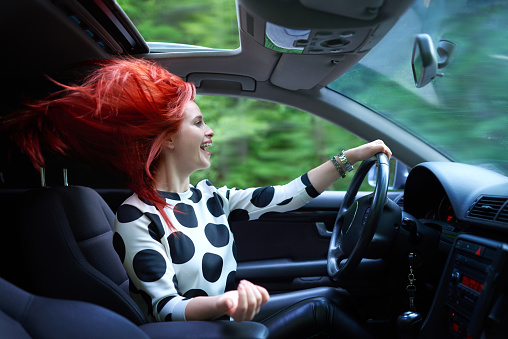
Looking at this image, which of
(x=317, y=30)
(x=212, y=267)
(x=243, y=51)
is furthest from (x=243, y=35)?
(x=212, y=267)

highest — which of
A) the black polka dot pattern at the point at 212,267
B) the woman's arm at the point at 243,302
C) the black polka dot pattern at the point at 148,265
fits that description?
the woman's arm at the point at 243,302

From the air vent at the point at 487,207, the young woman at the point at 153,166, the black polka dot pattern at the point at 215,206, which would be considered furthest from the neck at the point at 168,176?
the air vent at the point at 487,207

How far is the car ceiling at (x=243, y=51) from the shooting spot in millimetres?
1437

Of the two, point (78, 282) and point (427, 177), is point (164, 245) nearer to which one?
point (78, 282)

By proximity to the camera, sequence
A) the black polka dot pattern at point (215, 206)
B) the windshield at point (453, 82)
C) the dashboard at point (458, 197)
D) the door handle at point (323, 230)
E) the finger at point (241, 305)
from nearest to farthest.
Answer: the finger at point (241, 305)
the dashboard at point (458, 197)
the black polka dot pattern at point (215, 206)
the windshield at point (453, 82)
the door handle at point (323, 230)

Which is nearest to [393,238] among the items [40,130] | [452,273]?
[452,273]

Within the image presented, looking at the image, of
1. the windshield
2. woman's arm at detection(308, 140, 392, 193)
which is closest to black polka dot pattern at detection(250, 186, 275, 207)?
woman's arm at detection(308, 140, 392, 193)

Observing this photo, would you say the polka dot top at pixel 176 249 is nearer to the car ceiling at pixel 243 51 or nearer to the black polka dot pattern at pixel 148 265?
the black polka dot pattern at pixel 148 265

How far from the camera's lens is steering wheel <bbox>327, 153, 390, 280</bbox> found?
1558mm

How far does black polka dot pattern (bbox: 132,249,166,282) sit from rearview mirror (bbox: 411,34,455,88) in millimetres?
971

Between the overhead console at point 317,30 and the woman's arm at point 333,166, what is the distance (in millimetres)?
375

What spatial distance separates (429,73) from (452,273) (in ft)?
2.10

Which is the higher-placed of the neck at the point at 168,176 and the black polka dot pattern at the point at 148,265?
the neck at the point at 168,176

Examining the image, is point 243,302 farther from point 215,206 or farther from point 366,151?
point 366,151
